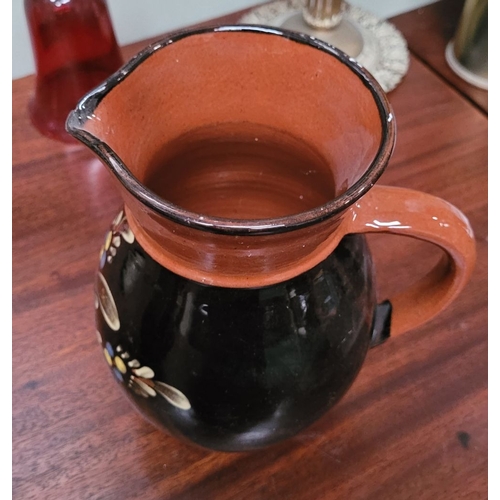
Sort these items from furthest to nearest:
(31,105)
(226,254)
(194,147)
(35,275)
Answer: (31,105) < (35,275) < (194,147) < (226,254)

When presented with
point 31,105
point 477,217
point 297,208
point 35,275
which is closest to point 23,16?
Answer: point 31,105

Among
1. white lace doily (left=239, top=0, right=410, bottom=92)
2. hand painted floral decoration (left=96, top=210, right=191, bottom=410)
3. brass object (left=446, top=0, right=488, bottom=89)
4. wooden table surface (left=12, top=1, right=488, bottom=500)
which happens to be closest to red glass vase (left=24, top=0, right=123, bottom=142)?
wooden table surface (left=12, top=1, right=488, bottom=500)

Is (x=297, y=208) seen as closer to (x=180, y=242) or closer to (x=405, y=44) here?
(x=180, y=242)

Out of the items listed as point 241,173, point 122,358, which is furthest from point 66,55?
point 122,358

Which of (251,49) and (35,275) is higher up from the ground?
(251,49)

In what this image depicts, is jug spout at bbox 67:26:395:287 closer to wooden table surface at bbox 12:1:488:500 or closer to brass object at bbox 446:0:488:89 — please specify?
wooden table surface at bbox 12:1:488:500

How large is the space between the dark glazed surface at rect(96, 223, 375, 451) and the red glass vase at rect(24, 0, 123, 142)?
0.34 m

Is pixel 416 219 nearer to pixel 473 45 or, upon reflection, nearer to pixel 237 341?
pixel 237 341

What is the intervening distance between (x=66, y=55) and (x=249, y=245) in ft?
1.54

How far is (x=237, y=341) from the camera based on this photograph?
33 centimetres

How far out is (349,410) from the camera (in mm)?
476

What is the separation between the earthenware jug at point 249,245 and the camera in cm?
31

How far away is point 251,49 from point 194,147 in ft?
0.26

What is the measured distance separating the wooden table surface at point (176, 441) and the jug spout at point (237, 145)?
0.16m
